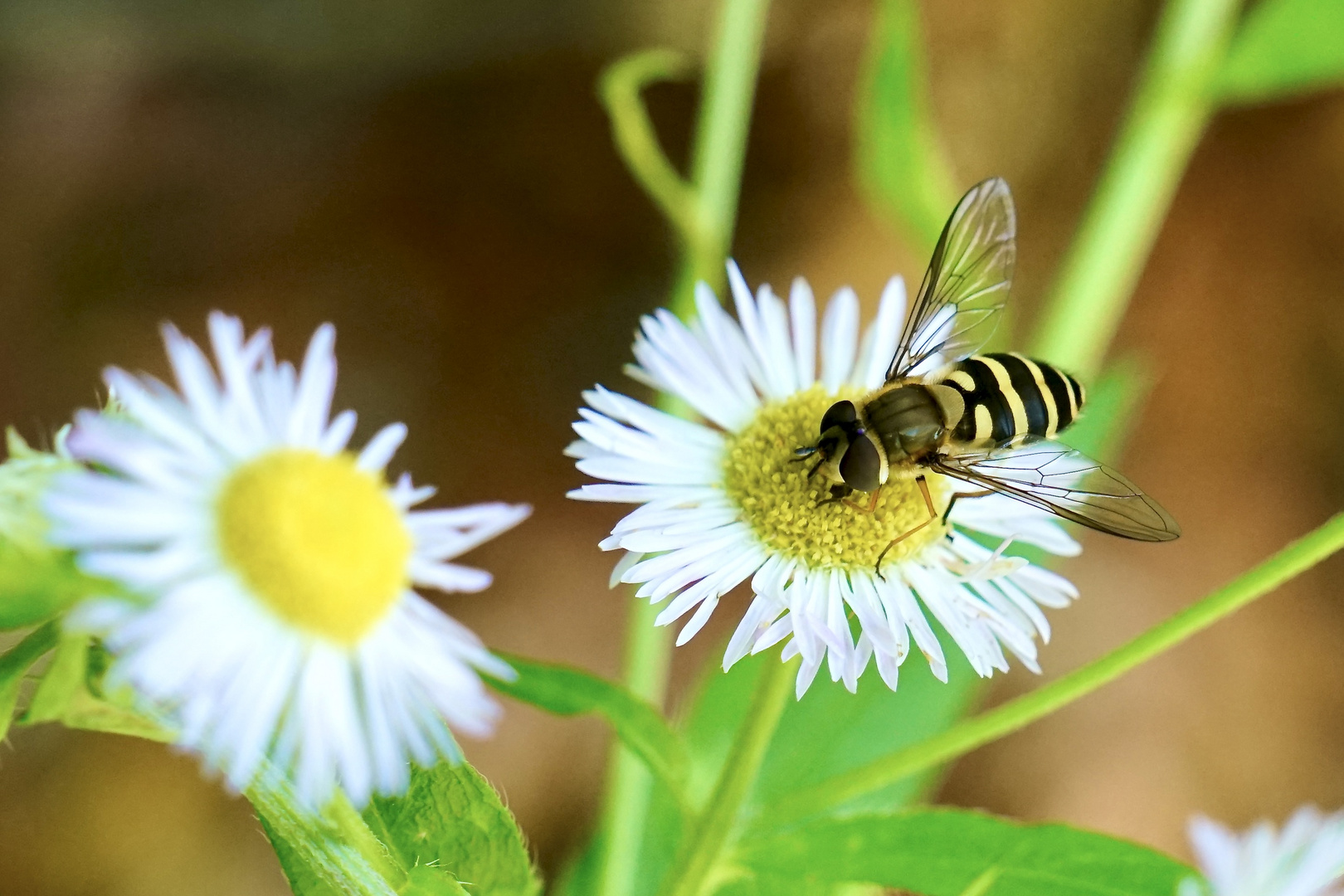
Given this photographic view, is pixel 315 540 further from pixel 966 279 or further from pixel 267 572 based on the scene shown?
pixel 966 279

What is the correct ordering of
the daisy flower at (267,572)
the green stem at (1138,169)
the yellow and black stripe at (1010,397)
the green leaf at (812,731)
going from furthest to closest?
the green stem at (1138,169), the green leaf at (812,731), the yellow and black stripe at (1010,397), the daisy flower at (267,572)

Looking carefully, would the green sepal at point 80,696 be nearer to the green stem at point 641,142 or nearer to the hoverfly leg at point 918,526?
the hoverfly leg at point 918,526

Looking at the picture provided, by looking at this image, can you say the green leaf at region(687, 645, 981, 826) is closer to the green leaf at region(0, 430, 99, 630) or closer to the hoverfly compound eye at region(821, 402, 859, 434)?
the hoverfly compound eye at region(821, 402, 859, 434)

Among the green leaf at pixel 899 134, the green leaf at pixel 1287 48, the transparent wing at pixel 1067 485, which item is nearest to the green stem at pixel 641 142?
the green leaf at pixel 899 134

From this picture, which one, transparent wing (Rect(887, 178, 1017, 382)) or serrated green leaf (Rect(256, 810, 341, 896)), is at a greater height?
transparent wing (Rect(887, 178, 1017, 382))

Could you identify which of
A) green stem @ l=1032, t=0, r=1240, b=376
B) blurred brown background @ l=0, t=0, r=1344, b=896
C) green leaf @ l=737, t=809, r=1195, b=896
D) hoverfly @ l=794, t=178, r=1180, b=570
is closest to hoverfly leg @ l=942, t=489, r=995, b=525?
hoverfly @ l=794, t=178, r=1180, b=570

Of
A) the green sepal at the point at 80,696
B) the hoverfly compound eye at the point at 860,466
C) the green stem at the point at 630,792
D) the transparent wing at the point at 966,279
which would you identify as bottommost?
the green stem at the point at 630,792

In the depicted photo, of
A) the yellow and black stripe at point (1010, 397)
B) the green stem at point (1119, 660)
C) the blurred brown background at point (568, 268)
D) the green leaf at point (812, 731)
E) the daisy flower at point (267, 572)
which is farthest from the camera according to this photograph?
the blurred brown background at point (568, 268)
